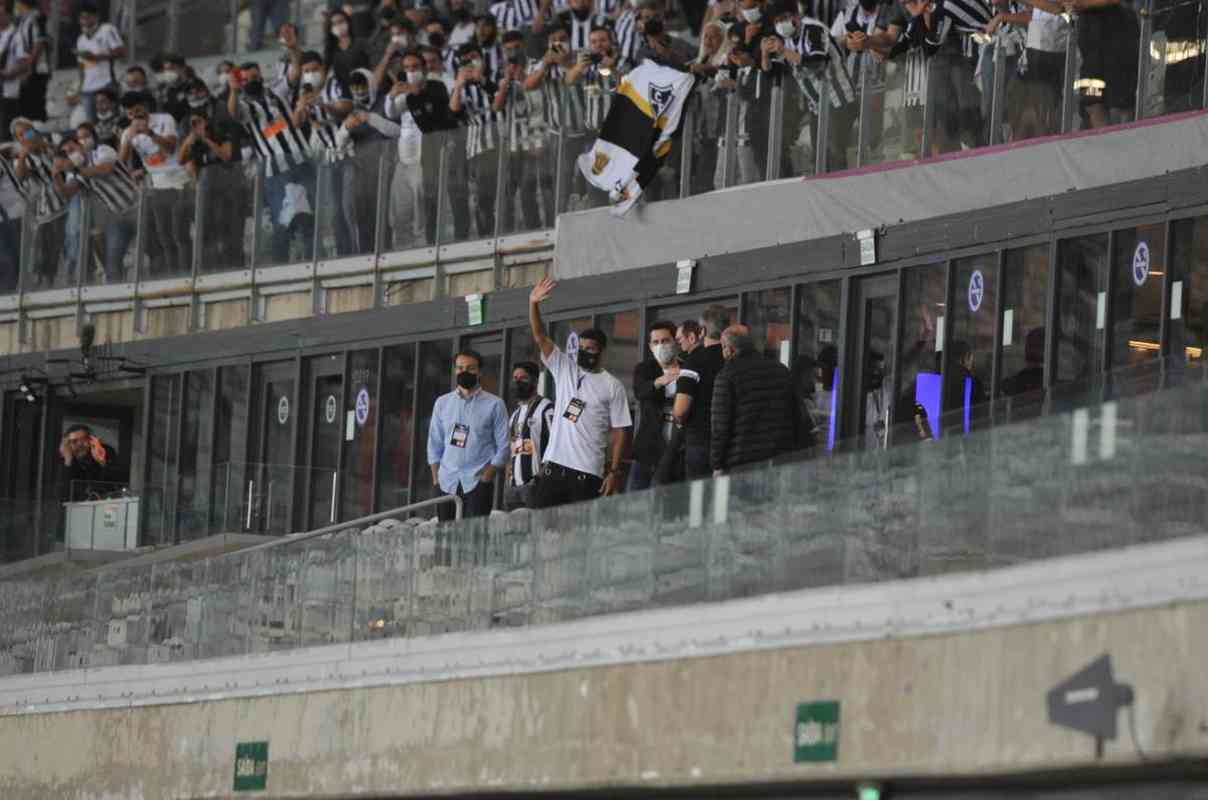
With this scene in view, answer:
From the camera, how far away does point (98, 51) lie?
108 feet

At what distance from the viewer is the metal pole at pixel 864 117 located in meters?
20.3

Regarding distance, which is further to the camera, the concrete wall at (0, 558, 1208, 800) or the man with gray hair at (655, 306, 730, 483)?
the man with gray hair at (655, 306, 730, 483)

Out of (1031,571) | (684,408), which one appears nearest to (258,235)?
(684,408)

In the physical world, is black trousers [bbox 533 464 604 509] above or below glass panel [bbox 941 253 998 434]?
below

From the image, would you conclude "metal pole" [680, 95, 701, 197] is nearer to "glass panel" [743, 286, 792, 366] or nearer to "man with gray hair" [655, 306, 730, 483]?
"glass panel" [743, 286, 792, 366]

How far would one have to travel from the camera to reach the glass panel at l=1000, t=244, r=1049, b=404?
62.1 ft

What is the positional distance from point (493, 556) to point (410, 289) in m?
9.52

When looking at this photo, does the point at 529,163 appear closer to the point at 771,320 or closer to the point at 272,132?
the point at 771,320

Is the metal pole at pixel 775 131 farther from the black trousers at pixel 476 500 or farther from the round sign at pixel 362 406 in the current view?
the round sign at pixel 362 406

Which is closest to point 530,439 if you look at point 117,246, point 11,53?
point 117,246

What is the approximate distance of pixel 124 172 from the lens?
27938 millimetres

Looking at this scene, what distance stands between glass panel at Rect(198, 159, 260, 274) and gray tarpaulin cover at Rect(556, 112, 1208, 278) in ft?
14.7

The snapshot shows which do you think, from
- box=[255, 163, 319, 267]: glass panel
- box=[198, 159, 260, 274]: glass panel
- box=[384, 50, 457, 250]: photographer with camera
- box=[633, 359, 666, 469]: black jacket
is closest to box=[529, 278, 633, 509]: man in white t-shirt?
box=[633, 359, 666, 469]: black jacket

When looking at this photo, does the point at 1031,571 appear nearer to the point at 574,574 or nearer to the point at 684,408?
the point at 574,574
